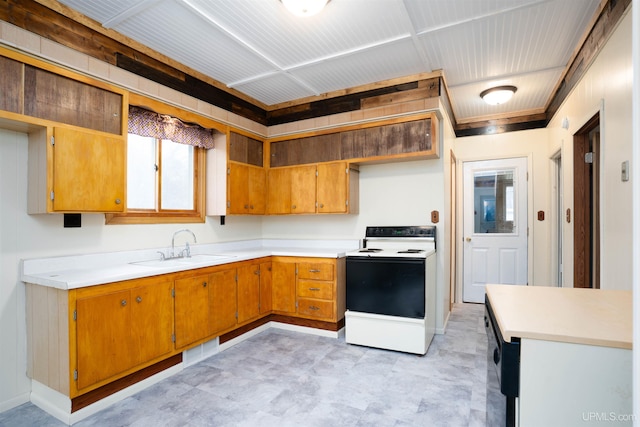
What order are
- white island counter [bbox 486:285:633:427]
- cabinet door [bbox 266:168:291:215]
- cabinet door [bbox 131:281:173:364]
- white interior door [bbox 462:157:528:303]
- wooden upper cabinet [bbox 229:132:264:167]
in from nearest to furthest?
white island counter [bbox 486:285:633:427] < cabinet door [bbox 131:281:173:364] < wooden upper cabinet [bbox 229:132:264:167] < cabinet door [bbox 266:168:291:215] < white interior door [bbox 462:157:528:303]

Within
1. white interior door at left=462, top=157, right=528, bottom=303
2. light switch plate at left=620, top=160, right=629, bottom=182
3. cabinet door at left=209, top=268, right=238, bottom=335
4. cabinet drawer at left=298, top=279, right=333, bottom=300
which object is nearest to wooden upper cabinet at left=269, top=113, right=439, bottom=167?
cabinet drawer at left=298, top=279, right=333, bottom=300

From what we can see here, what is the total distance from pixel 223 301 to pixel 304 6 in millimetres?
2487

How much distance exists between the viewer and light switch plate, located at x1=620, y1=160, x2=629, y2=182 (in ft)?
6.34

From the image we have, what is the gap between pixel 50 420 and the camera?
205 centimetres

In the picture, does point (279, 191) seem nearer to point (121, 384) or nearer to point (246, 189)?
point (246, 189)

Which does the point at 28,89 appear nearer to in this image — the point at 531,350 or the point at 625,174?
the point at 531,350

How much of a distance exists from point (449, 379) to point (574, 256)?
1757 mm

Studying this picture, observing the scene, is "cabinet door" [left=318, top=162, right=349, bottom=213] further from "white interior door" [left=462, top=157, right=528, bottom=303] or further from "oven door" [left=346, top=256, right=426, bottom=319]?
"white interior door" [left=462, top=157, right=528, bottom=303]

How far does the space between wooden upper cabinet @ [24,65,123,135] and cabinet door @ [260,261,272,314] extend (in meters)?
1.89

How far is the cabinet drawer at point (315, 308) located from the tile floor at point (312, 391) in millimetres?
332

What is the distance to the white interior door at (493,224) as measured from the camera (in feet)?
15.2

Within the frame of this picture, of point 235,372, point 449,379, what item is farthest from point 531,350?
point 235,372

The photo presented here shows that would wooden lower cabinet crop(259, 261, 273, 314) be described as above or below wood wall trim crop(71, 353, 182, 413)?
above

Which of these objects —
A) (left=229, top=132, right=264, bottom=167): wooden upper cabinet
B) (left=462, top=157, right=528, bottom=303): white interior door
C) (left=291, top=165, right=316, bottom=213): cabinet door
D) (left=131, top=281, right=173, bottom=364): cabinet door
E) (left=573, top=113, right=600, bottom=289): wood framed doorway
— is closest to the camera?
(left=131, top=281, right=173, bottom=364): cabinet door
